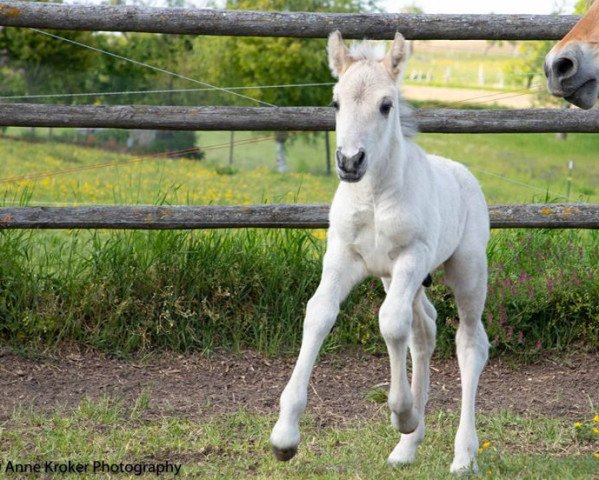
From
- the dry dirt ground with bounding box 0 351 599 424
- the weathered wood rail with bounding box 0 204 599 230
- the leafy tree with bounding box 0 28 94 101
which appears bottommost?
the leafy tree with bounding box 0 28 94 101

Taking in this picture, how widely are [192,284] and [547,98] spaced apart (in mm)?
16099

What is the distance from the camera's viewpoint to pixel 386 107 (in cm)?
396

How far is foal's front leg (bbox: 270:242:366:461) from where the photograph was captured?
3.74 metres

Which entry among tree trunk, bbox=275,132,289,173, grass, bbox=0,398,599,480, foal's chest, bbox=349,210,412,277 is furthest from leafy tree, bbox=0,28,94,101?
foal's chest, bbox=349,210,412,277

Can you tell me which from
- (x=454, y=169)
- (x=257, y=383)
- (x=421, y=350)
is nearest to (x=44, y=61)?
(x=257, y=383)

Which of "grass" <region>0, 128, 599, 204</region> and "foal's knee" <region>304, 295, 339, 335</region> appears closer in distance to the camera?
"foal's knee" <region>304, 295, 339, 335</region>

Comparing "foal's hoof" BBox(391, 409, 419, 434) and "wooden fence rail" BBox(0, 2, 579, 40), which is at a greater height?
"wooden fence rail" BBox(0, 2, 579, 40)

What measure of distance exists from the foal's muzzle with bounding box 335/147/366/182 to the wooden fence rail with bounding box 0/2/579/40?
226 cm

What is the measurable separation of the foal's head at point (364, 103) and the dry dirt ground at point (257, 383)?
1.89 metres

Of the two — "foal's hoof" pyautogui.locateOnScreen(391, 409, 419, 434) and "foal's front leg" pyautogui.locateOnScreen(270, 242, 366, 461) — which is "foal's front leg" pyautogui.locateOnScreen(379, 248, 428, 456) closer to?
"foal's hoof" pyautogui.locateOnScreen(391, 409, 419, 434)

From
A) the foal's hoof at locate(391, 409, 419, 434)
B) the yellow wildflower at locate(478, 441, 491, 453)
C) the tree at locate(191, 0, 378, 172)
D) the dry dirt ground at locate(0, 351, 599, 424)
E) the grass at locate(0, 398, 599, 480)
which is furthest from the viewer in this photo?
the tree at locate(191, 0, 378, 172)

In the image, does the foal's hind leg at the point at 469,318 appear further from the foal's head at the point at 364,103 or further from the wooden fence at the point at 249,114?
the wooden fence at the point at 249,114

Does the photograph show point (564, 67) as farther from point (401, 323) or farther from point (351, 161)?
point (401, 323)

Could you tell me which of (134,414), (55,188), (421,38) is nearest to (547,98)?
(55,188)
